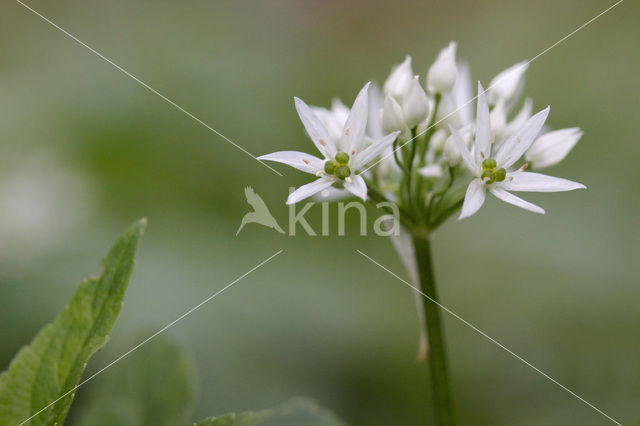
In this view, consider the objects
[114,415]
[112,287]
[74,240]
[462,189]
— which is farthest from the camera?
[74,240]

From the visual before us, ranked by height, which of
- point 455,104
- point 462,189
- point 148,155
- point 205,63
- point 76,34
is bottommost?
point 462,189

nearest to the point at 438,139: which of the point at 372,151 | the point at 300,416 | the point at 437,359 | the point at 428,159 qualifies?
the point at 428,159

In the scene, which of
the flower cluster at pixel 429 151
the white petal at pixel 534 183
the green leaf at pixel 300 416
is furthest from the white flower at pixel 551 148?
the green leaf at pixel 300 416

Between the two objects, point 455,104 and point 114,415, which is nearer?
point 114,415

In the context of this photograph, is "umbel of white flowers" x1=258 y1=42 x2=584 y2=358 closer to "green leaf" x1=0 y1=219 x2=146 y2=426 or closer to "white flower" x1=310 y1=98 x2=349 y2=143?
"white flower" x1=310 y1=98 x2=349 y2=143

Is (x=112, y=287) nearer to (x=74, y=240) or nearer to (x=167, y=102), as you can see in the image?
(x=74, y=240)

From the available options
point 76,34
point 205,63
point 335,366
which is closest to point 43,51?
point 76,34

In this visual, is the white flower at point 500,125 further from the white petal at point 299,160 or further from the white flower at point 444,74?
the white petal at point 299,160
